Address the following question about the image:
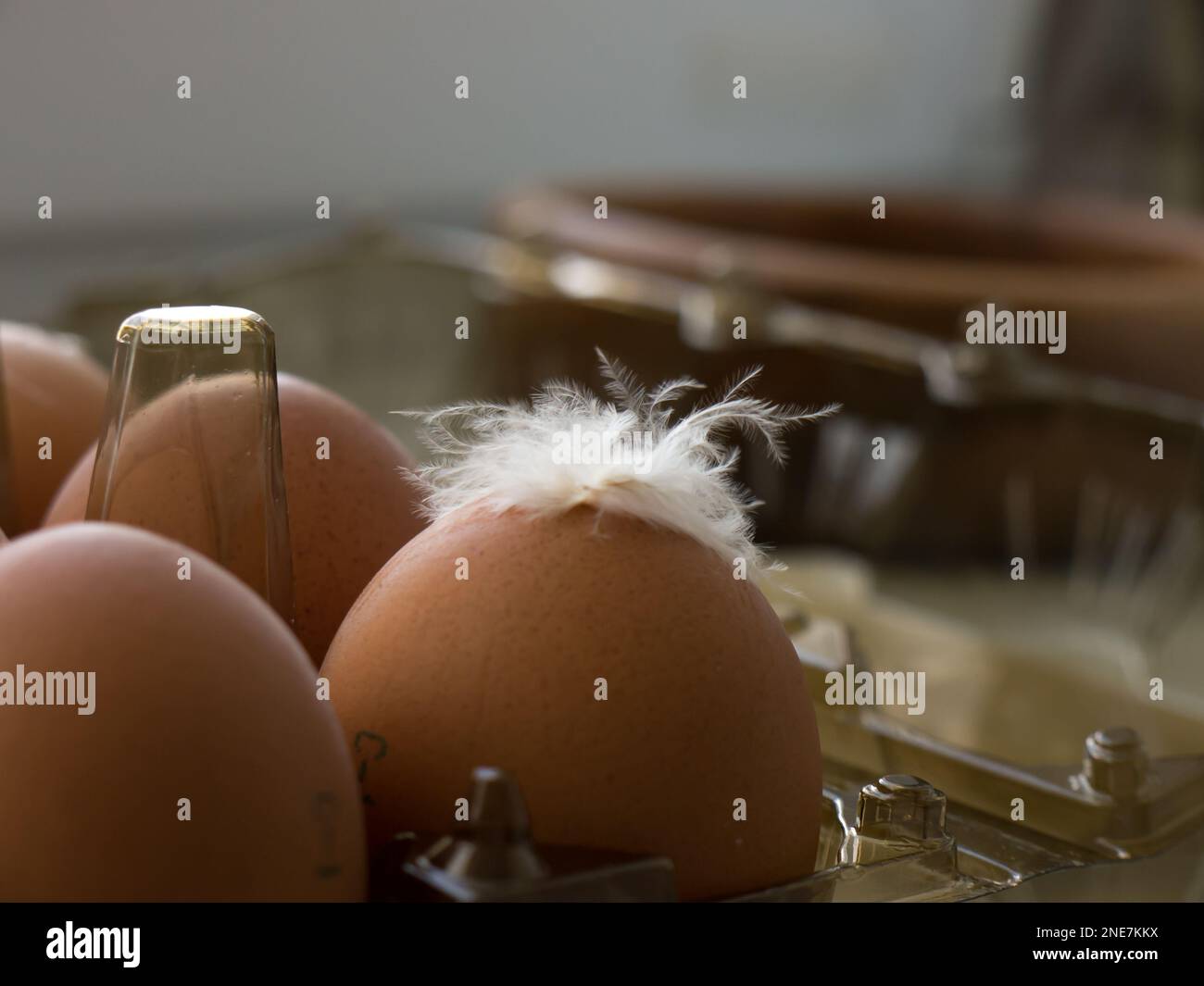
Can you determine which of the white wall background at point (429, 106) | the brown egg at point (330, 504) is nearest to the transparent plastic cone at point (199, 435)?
the brown egg at point (330, 504)

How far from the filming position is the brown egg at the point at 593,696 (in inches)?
11.2

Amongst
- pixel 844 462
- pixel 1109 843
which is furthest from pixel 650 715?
pixel 844 462

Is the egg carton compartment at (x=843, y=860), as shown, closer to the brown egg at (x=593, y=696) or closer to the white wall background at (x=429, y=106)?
the brown egg at (x=593, y=696)

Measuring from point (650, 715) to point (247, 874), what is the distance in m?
0.08

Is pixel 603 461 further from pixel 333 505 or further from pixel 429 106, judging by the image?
pixel 429 106

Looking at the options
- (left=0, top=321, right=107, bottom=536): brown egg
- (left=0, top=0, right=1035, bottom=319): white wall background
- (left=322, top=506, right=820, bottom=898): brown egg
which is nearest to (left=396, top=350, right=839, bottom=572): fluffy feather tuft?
(left=322, top=506, right=820, bottom=898): brown egg

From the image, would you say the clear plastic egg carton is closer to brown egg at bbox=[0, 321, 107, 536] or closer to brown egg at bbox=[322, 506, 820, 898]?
brown egg at bbox=[322, 506, 820, 898]

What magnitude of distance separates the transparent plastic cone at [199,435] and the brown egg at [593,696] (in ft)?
0.12

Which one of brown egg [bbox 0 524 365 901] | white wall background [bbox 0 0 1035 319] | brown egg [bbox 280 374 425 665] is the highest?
white wall background [bbox 0 0 1035 319]

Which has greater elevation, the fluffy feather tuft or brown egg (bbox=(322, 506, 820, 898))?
the fluffy feather tuft

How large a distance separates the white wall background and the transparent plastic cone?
2033 mm

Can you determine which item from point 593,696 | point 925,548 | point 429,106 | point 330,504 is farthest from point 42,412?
point 429,106

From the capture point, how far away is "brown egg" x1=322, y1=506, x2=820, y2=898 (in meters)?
0.28

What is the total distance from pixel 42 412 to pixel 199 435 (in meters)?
0.16
